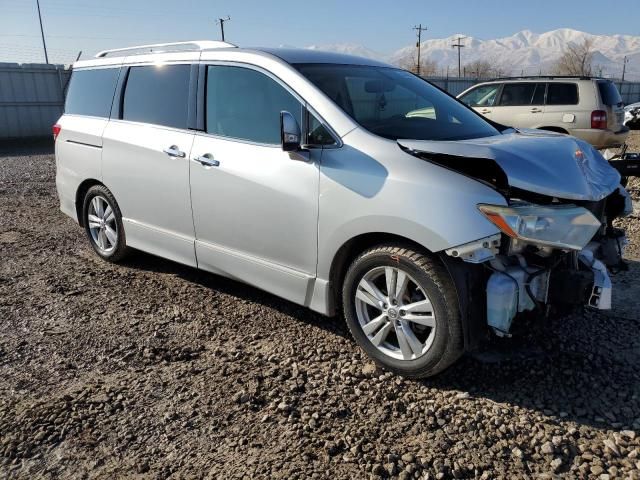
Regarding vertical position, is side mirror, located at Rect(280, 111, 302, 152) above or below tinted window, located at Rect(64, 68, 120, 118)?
below

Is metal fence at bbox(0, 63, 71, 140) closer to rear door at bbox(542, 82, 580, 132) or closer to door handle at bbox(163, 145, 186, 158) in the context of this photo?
rear door at bbox(542, 82, 580, 132)

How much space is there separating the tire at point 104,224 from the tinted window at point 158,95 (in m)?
0.82

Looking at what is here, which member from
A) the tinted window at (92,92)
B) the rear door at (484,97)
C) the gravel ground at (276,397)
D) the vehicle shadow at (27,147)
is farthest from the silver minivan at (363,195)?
the vehicle shadow at (27,147)

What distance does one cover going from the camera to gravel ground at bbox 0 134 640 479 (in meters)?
2.49

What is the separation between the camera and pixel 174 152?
4.11 metres

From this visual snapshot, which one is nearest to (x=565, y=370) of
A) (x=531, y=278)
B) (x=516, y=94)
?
(x=531, y=278)

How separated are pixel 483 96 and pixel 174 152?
9.53 m

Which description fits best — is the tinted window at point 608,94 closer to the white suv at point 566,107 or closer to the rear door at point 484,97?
the white suv at point 566,107

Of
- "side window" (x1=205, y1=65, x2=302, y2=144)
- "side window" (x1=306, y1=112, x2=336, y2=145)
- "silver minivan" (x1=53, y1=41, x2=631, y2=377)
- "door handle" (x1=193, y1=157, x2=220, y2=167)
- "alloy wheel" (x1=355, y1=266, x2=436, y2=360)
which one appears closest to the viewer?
"silver minivan" (x1=53, y1=41, x2=631, y2=377)

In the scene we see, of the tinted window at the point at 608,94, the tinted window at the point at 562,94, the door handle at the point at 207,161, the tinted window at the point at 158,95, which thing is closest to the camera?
the door handle at the point at 207,161

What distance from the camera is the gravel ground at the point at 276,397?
249 cm

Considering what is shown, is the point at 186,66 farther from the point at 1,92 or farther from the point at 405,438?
the point at 1,92

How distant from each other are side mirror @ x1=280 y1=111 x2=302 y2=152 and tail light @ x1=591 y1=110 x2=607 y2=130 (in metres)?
8.97

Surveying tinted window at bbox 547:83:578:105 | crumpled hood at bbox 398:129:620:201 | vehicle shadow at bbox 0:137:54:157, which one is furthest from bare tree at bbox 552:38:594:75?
crumpled hood at bbox 398:129:620:201
